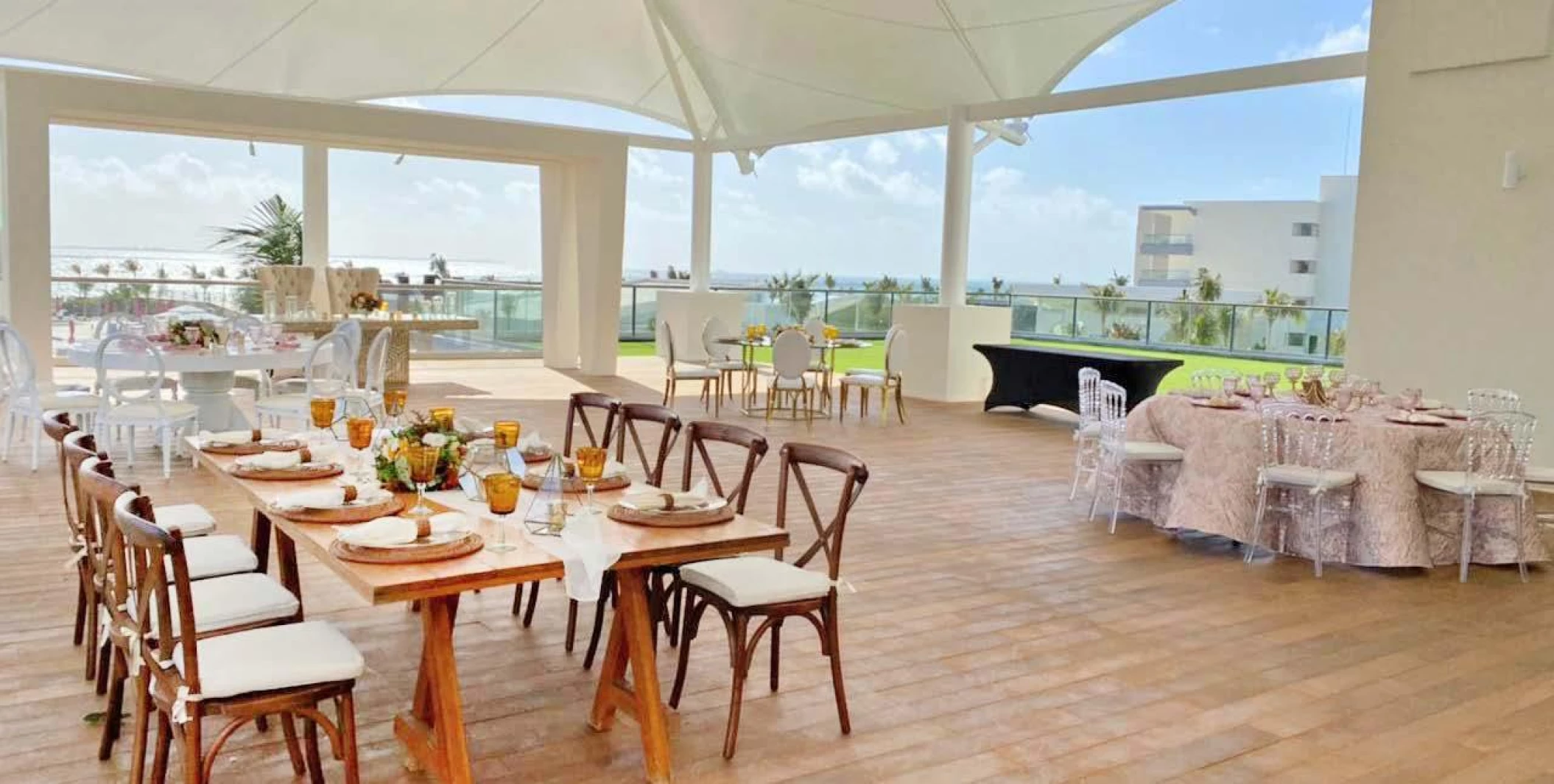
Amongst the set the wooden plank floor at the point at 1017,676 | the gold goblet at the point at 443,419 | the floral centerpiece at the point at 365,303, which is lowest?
the wooden plank floor at the point at 1017,676

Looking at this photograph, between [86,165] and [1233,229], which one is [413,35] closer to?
[86,165]

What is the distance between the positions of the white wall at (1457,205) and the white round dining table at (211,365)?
765 centimetres

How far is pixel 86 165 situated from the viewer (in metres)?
17.9

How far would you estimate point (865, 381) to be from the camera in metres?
10.2

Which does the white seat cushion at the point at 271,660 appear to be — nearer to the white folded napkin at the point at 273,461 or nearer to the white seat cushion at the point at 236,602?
the white seat cushion at the point at 236,602

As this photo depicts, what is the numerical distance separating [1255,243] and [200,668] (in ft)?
106

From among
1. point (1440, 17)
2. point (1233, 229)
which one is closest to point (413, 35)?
point (1440, 17)

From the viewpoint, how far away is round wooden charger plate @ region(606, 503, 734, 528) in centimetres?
298

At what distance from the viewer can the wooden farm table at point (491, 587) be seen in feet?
8.12

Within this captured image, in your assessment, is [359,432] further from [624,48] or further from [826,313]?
[826,313]

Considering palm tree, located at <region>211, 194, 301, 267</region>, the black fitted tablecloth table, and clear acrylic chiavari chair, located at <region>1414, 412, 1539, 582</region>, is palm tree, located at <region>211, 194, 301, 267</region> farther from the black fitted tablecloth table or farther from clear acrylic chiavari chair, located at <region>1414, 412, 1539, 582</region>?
clear acrylic chiavari chair, located at <region>1414, 412, 1539, 582</region>

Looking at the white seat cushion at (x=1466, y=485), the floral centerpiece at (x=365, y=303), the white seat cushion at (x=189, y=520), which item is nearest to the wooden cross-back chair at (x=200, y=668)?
the white seat cushion at (x=189, y=520)

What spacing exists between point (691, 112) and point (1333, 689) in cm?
1244

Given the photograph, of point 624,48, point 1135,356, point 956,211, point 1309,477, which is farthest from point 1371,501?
point 624,48
